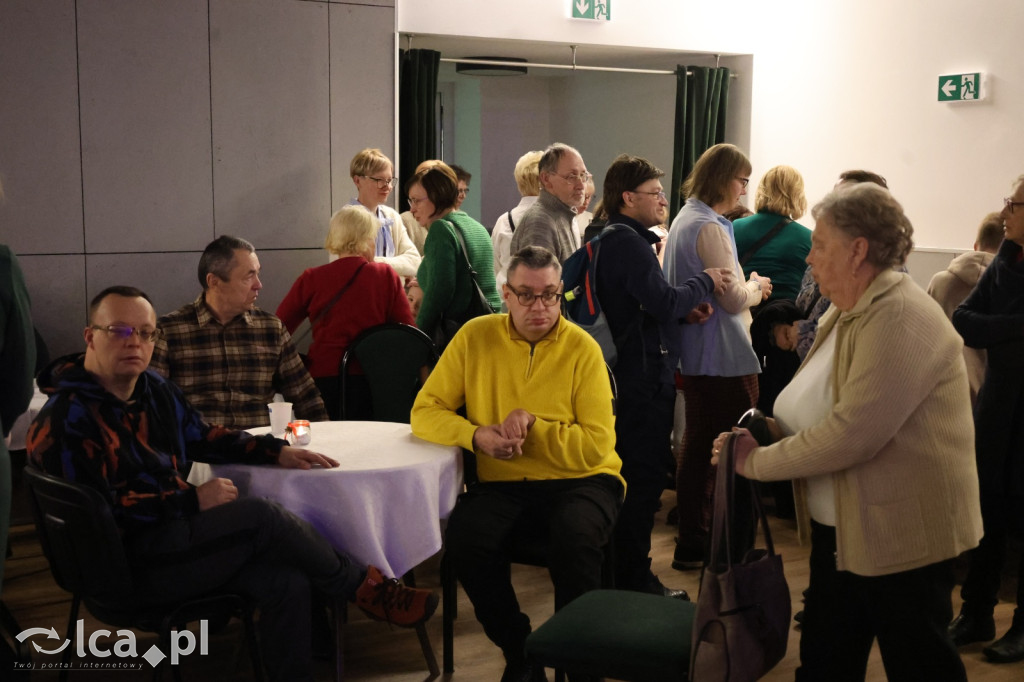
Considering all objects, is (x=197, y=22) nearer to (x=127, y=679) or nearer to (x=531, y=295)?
(x=531, y=295)

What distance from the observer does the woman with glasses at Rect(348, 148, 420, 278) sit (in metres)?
5.12

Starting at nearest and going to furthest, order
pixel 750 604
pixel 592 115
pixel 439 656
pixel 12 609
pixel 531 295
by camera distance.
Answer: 1. pixel 750 604
2. pixel 531 295
3. pixel 439 656
4. pixel 12 609
5. pixel 592 115

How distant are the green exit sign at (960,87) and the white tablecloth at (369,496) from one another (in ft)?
14.2

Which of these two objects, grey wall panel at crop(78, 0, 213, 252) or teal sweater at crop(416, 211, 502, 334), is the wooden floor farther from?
grey wall panel at crop(78, 0, 213, 252)

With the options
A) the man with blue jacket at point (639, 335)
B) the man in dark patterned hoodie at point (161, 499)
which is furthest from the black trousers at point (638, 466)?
the man in dark patterned hoodie at point (161, 499)

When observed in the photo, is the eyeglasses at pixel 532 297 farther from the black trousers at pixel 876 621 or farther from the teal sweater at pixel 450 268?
the teal sweater at pixel 450 268

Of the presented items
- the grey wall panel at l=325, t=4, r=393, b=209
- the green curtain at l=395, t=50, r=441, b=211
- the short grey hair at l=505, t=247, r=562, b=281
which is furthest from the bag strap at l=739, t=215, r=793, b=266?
the green curtain at l=395, t=50, r=441, b=211

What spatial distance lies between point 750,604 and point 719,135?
18.8 feet

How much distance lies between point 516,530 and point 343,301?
1.52m

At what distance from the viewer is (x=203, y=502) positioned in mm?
2641

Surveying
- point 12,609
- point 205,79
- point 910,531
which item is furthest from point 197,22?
point 910,531

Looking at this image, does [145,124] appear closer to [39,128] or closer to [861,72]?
[39,128]

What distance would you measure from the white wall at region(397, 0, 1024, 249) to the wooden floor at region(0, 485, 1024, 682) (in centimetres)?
281

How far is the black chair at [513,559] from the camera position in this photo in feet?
9.54
